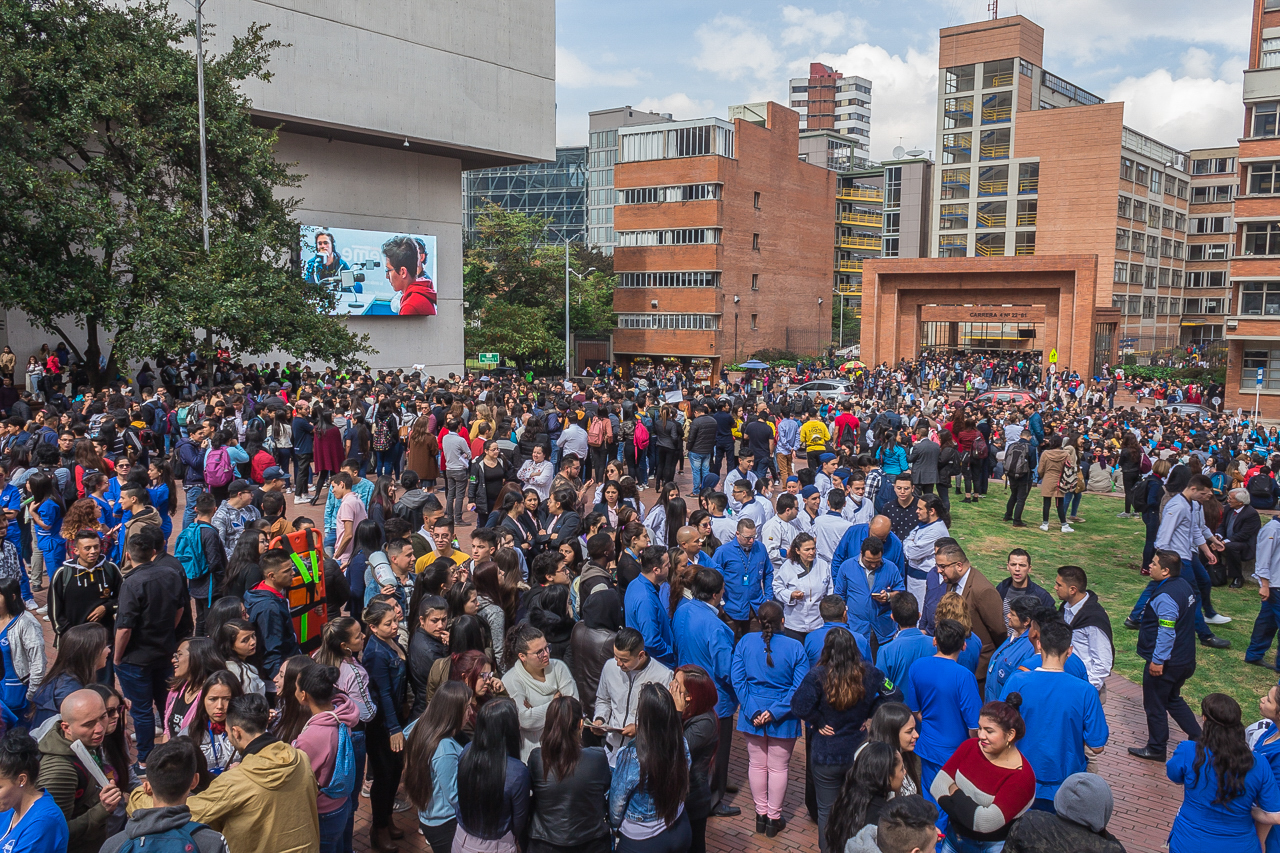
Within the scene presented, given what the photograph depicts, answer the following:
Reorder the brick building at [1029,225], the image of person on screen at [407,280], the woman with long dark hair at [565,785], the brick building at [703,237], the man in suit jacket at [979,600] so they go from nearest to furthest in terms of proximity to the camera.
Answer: the woman with long dark hair at [565,785] < the man in suit jacket at [979,600] < the image of person on screen at [407,280] < the brick building at [1029,225] < the brick building at [703,237]

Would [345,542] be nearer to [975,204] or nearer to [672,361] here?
[672,361]

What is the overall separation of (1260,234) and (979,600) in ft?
135

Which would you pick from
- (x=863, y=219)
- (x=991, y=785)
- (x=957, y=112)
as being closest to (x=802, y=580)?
(x=991, y=785)

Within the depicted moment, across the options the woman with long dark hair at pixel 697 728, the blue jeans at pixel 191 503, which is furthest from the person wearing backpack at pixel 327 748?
the blue jeans at pixel 191 503

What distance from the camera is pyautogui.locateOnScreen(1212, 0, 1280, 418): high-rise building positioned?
3706 centimetres

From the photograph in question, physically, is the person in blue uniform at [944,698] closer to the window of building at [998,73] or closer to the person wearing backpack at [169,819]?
the person wearing backpack at [169,819]

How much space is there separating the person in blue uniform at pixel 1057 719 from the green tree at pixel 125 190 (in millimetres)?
18337

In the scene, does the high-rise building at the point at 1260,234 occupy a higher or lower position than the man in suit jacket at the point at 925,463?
higher

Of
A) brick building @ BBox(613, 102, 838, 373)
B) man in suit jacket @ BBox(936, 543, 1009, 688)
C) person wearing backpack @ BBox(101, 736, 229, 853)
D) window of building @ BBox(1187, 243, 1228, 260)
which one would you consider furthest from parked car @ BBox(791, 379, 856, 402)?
window of building @ BBox(1187, 243, 1228, 260)

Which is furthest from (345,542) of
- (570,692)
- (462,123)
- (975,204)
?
(975,204)

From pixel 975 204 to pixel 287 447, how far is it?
213 ft

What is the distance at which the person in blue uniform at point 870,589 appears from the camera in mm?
6941

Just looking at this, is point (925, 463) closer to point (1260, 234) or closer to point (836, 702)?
point (836, 702)

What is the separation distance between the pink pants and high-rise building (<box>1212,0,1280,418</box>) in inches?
1599
